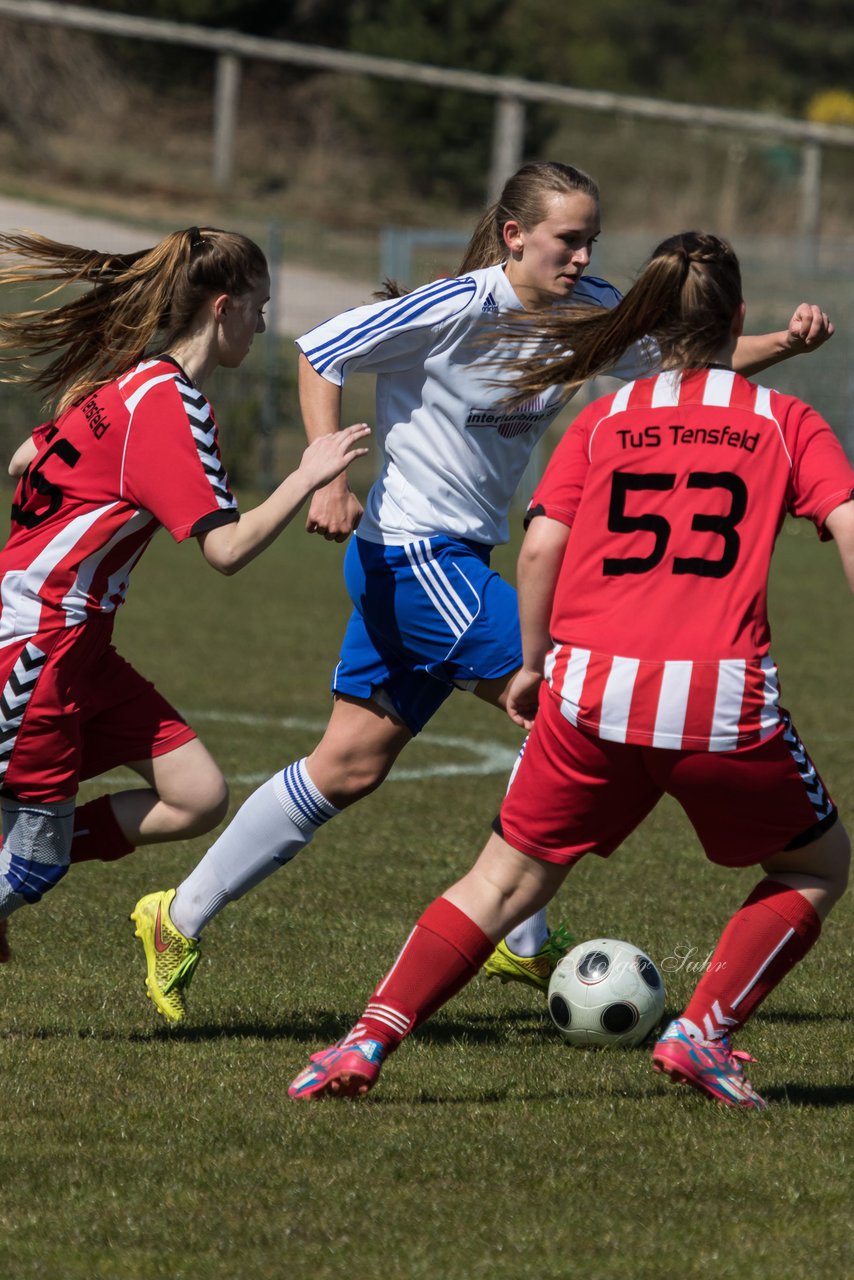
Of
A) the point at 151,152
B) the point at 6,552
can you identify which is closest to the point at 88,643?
the point at 6,552

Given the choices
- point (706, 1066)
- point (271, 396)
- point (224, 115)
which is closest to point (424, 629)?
point (706, 1066)

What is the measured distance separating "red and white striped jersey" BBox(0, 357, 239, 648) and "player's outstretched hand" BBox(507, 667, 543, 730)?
2.36 feet

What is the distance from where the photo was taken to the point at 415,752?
847 cm

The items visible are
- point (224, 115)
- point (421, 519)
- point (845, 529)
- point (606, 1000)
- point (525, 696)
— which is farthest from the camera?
point (224, 115)

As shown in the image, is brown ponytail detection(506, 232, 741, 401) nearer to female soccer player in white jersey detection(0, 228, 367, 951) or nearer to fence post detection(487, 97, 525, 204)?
female soccer player in white jersey detection(0, 228, 367, 951)

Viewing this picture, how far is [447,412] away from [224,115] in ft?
72.6

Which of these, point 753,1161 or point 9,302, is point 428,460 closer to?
point 753,1161

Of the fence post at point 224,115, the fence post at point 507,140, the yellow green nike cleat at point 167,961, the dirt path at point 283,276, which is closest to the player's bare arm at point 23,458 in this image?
the yellow green nike cleat at point 167,961

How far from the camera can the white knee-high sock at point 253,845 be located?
14.8 ft

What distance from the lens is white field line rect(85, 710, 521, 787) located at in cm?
769

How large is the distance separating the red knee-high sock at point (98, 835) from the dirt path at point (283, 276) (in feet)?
57.3

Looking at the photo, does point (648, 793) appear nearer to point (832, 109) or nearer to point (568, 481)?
point (568, 481)

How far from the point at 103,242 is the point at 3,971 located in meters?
19.0

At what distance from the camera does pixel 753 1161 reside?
11.3 ft
